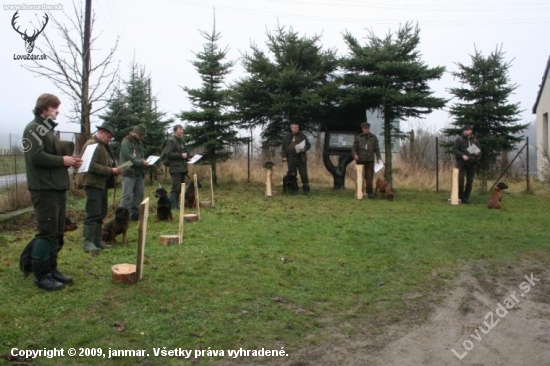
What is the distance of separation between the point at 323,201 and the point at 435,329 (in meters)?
9.27

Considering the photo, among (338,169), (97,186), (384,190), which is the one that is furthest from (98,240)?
(338,169)

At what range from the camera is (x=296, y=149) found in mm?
15383

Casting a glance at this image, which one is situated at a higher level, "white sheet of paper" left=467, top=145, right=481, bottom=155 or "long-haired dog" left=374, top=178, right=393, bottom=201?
"white sheet of paper" left=467, top=145, right=481, bottom=155

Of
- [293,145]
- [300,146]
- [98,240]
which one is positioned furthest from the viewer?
[293,145]

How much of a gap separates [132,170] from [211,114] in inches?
327

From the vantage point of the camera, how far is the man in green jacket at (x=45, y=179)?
18.0ft

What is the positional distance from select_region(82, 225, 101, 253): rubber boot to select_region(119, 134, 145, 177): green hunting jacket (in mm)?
2264

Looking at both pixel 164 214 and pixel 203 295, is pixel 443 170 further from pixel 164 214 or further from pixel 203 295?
pixel 203 295

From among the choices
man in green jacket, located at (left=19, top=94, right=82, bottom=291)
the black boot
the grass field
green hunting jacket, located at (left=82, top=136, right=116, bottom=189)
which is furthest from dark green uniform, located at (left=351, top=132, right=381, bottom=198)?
the black boot

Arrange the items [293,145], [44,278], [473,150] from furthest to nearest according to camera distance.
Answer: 1. [293,145]
2. [473,150]
3. [44,278]

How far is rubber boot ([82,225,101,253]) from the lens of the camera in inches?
299

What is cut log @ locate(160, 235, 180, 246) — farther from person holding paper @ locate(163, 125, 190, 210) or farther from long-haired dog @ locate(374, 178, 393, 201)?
long-haired dog @ locate(374, 178, 393, 201)

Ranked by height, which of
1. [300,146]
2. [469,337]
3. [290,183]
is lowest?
[469,337]

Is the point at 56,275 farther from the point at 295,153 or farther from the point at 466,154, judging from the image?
the point at 466,154
